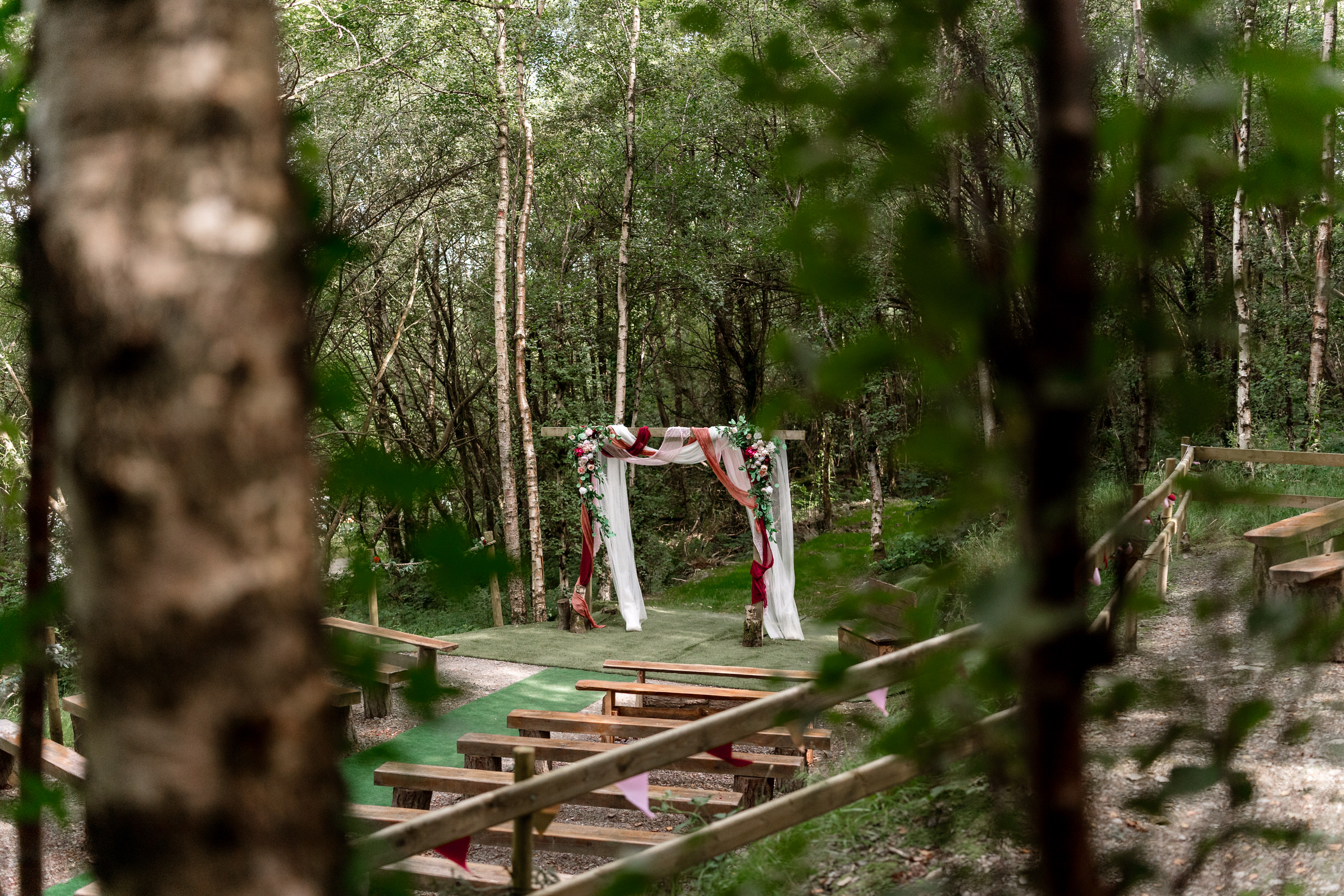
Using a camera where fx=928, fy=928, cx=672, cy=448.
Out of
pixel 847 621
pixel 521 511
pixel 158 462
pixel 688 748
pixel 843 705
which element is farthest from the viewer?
pixel 521 511

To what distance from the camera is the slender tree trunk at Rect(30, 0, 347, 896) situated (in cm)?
40

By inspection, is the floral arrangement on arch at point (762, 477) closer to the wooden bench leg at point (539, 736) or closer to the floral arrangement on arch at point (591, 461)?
the floral arrangement on arch at point (591, 461)

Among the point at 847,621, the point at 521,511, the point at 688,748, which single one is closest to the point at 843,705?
the point at 688,748

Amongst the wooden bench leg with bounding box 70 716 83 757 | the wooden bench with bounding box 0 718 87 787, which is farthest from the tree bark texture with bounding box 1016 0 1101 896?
the wooden bench leg with bounding box 70 716 83 757

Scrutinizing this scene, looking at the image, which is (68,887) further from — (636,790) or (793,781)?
(793,781)

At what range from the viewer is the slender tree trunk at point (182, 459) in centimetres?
40

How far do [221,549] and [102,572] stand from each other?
6 cm

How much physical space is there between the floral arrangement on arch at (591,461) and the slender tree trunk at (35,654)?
9.03 meters

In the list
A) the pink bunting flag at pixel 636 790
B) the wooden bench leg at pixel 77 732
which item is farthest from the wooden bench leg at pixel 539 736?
the pink bunting flag at pixel 636 790

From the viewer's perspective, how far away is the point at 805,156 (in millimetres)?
488

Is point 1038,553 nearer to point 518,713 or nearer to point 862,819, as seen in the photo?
point 862,819

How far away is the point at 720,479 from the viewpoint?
398 inches

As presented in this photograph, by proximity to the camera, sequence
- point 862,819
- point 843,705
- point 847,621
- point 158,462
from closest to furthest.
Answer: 1. point 158,462
2. point 847,621
3. point 862,819
4. point 843,705

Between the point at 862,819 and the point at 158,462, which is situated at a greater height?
the point at 158,462
